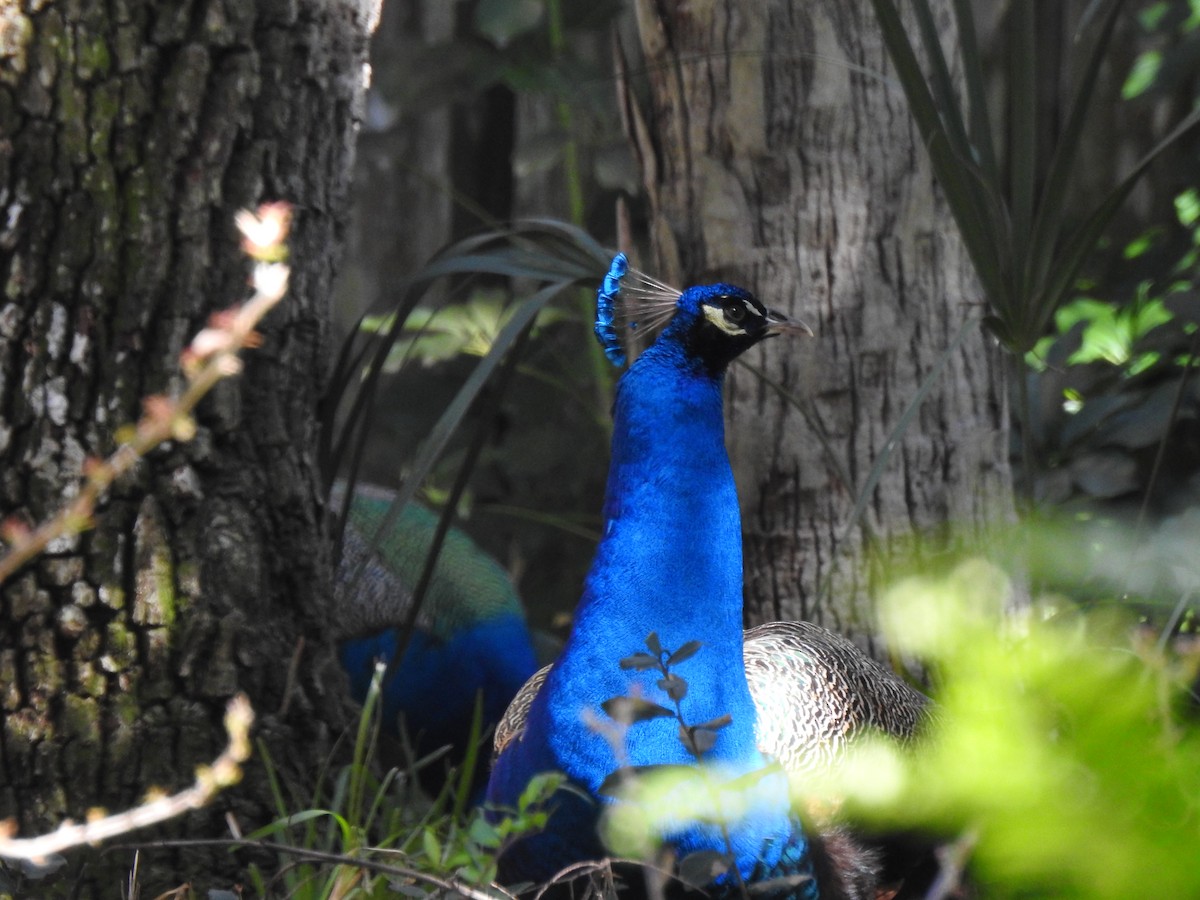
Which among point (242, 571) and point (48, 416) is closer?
point (48, 416)

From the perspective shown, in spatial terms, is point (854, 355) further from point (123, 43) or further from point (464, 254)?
point (123, 43)

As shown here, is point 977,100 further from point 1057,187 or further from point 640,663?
point 640,663

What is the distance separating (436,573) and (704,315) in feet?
4.78

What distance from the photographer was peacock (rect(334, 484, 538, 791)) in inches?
112

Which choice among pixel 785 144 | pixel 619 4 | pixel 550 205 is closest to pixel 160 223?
pixel 785 144

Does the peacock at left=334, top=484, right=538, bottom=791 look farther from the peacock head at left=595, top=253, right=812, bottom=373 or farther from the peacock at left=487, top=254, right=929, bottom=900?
the peacock head at left=595, top=253, right=812, bottom=373

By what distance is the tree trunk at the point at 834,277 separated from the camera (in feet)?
6.92

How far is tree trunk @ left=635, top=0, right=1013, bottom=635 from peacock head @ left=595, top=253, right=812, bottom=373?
0.42m

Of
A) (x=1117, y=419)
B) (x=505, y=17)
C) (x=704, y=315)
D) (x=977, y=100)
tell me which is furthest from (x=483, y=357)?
(x=505, y=17)

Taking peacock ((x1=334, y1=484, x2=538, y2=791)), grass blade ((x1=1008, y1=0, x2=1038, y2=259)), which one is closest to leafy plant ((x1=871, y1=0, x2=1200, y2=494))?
grass blade ((x1=1008, y1=0, x2=1038, y2=259))

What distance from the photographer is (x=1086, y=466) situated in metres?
2.45

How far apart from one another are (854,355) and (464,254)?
0.67m

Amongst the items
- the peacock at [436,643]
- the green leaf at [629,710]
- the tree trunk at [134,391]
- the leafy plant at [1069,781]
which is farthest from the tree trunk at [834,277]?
the leafy plant at [1069,781]

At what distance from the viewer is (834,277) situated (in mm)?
2117
